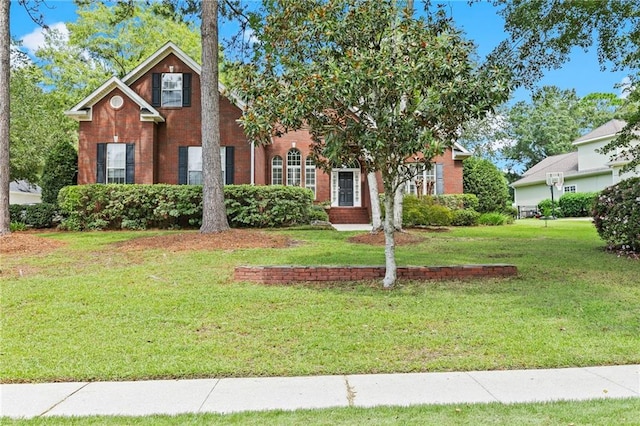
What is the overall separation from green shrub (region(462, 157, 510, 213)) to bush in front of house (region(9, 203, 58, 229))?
66.1 feet

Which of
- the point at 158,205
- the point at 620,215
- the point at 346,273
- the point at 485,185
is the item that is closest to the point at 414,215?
the point at 620,215

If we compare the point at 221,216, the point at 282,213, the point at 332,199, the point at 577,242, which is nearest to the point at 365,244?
the point at 221,216

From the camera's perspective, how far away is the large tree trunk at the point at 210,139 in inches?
518

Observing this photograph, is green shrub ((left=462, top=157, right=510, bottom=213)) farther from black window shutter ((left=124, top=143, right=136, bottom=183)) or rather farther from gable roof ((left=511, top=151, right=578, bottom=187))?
black window shutter ((left=124, top=143, right=136, bottom=183))

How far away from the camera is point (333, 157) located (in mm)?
7246

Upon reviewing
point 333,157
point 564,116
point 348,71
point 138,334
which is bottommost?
point 138,334

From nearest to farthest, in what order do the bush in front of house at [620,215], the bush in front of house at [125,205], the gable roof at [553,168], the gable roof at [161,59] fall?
1. the bush in front of house at [620,215]
2. the bush in front of house at [125,205]
3. the gable roof at [161,59]
4. the gable roof at [553,168]

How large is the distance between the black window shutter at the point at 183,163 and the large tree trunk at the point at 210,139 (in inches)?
A: 297

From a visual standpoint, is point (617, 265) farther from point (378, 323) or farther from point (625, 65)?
point (378, 323)

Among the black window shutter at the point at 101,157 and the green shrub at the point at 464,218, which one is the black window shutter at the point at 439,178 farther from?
the black window shutter at the point at 101,157

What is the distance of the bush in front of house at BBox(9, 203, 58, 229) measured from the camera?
1781 centimetres

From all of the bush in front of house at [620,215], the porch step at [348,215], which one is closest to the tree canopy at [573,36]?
the bush in front of house at [620,215]

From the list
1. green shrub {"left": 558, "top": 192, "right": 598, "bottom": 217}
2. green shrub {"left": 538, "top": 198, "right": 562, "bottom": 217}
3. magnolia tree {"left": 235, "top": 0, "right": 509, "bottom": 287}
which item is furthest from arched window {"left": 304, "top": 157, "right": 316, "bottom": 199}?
green shrub {"left": 558, "top": 192, "right": 598, "bottom": 217}

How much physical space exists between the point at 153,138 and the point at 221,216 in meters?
8.76
